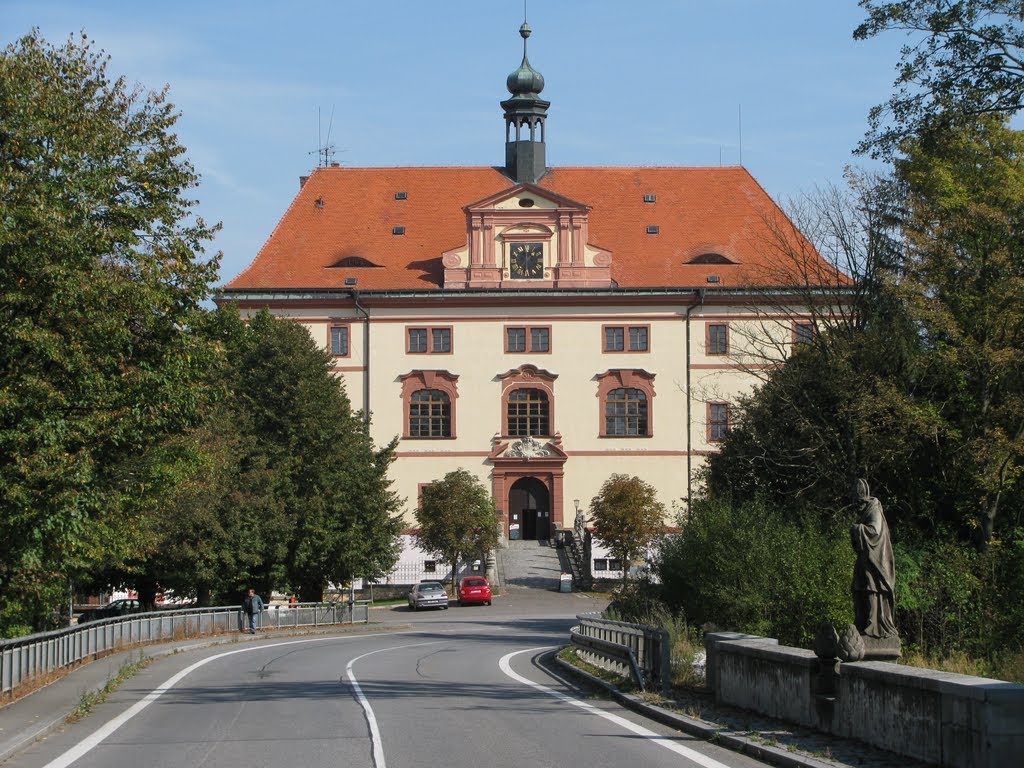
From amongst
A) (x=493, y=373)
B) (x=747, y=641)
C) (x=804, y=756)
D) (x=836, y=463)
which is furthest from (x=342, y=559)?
(x=804, y=756)

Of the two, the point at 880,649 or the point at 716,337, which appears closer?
the point at 880,649

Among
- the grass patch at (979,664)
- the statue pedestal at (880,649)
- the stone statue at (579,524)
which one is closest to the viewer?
the statue pedestal at (880,649)

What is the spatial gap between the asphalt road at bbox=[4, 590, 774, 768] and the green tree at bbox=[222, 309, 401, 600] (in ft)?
49.9

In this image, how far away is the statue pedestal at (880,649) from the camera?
14.1 meters

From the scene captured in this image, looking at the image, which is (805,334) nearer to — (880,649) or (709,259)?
(709,259)

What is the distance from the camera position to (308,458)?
45.7m

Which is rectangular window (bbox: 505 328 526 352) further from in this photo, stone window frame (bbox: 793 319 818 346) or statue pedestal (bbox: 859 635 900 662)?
statue pedestal (bbox: 859 635 900 662)

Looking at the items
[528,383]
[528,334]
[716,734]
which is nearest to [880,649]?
[716,734]

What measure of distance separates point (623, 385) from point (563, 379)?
3.06m

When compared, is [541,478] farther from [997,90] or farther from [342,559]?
[997,90]

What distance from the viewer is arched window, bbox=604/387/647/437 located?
68562 mm

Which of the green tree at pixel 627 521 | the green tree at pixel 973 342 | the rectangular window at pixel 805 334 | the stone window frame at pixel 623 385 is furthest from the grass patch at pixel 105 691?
the stone window frame at pixel 623 385

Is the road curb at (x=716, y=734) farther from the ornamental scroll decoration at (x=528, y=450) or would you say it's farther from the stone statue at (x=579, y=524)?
the ornamental scroll decoration at (x=528, y=450)

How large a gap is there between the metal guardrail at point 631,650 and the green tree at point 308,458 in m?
21.0
